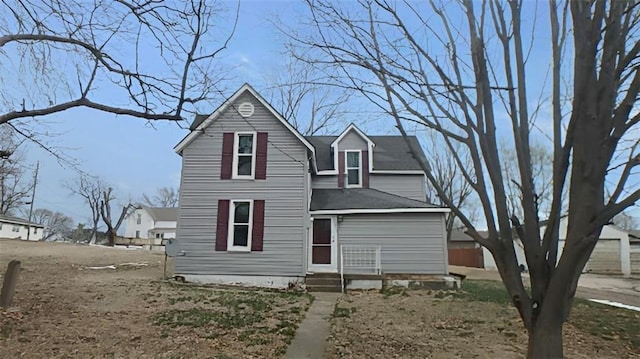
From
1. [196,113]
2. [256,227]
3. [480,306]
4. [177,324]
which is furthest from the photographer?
[256,227]

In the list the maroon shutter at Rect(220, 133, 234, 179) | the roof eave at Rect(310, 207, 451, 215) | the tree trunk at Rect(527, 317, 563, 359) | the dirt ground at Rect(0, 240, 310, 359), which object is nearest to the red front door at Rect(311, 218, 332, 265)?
the roof eave at Rect(310, 207, 451, 215)

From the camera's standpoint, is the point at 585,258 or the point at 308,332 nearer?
the point at 585,258

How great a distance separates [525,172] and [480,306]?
7.84 m

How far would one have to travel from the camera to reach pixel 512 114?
13.6 ft

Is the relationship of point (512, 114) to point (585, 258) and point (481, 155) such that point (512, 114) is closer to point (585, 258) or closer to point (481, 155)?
point (481, 155)

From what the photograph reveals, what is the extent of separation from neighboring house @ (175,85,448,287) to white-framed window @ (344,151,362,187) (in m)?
2.38

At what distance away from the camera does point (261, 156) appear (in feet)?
47.7

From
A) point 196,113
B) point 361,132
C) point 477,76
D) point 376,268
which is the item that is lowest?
point 376,268

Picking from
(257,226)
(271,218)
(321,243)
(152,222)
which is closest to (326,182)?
(321,243)

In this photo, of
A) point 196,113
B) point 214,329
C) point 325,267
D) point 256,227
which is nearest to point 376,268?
point 325,267

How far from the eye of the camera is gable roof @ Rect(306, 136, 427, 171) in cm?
1883

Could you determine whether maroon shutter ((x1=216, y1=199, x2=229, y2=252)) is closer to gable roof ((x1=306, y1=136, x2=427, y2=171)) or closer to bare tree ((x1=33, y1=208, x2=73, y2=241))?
gable roof ((x1=306, y1=136, x2=427, y2=171))

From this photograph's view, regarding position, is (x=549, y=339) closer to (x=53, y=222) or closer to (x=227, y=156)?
(x=227, y=156)

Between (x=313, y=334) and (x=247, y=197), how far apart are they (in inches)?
287
